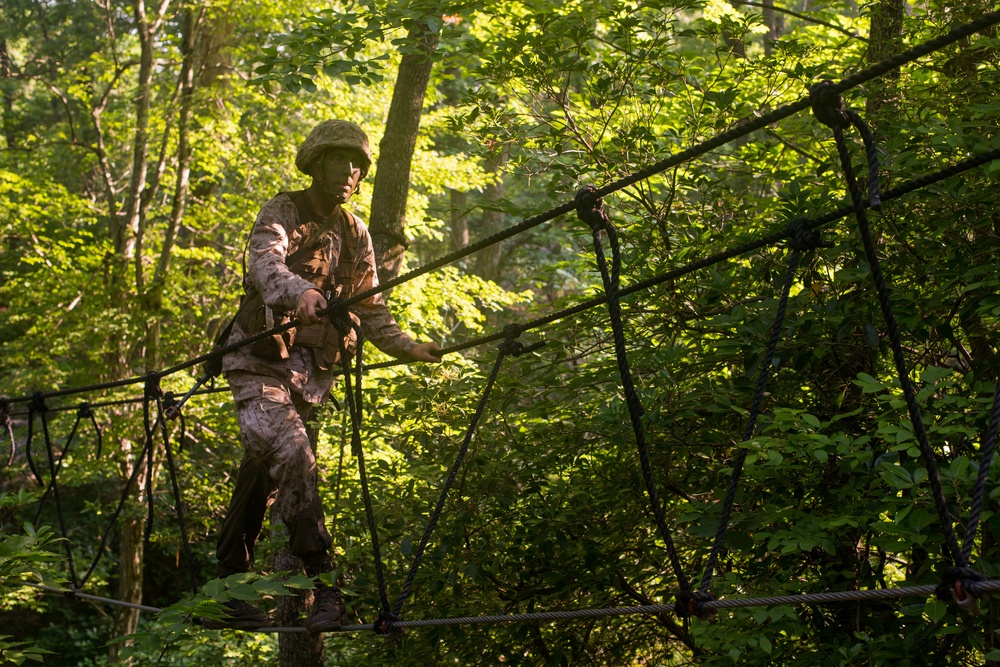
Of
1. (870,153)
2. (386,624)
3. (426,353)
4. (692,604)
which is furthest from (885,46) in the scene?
(386,624)

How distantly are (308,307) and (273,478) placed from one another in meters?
0.52

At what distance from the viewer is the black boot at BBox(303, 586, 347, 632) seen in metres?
2.67

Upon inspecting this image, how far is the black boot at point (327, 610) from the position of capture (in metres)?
2.67

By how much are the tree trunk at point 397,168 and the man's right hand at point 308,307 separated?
1843 millimetres

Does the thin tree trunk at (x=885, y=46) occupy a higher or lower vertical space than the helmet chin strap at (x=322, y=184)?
higher

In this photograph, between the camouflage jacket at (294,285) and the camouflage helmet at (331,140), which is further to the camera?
the camouflage helmet at (331,140)

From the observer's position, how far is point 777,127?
4051 mm

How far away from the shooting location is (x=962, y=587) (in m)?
1.39

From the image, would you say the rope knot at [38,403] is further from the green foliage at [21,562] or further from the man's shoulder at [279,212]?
the man's shoulder at [279,212]

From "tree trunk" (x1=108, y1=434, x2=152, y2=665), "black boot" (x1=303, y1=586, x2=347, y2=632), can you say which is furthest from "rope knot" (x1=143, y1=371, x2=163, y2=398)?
"tree trunk" (x1=108, y1=434, x2=152, y2=665)

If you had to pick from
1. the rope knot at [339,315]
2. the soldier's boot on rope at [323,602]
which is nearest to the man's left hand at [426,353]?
the rope knot at [339,315]

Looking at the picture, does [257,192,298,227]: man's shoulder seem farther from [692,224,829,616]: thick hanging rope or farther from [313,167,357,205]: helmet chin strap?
[692,224,829,616]: thick hanging rope

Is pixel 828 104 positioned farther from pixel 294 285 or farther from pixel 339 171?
pixel 339 171

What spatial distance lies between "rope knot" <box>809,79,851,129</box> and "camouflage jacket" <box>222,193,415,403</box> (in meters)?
1.55
